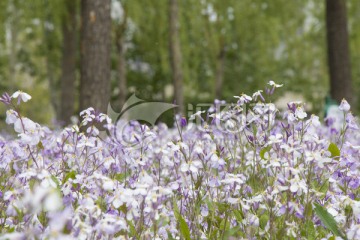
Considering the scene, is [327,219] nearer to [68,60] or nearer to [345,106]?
[345,106]

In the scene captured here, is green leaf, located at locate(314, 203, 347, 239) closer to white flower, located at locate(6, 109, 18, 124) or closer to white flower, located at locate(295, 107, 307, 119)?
white flower, located at locate(295, 107, 307, 119)

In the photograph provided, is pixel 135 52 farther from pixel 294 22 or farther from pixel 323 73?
pixel 323 73

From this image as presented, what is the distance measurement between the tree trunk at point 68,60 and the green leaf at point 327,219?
40.0 ft

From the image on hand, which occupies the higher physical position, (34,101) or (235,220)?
(235,220)

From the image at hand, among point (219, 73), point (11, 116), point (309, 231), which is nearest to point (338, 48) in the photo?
point (219, 73)

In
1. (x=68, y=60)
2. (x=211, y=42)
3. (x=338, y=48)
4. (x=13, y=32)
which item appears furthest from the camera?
(x=13, y=32)

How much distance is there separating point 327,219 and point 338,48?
849cm

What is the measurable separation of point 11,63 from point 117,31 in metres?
7.97

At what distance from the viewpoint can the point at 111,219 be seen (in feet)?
6.45

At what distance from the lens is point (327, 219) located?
245 centimetres

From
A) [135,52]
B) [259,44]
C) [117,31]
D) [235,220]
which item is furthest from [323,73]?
[235,220]

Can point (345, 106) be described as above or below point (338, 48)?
above

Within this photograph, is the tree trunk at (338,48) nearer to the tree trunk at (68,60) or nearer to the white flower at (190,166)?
the tree trunk at (68,60)

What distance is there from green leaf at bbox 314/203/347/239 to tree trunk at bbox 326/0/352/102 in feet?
27.0
